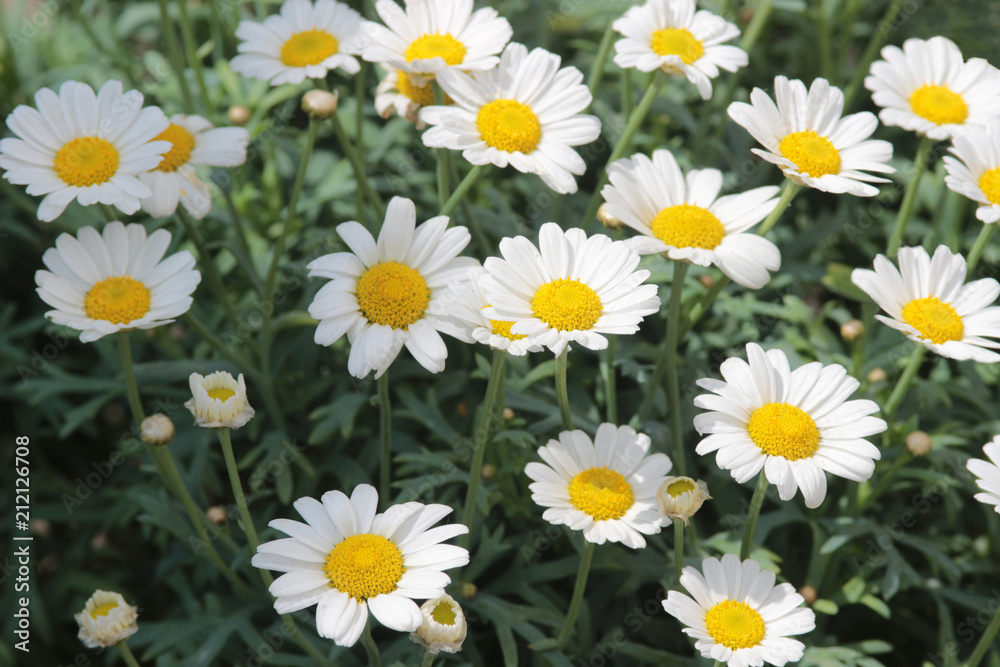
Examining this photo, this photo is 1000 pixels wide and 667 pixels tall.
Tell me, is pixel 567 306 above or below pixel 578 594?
above

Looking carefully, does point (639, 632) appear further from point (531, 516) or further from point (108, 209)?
point (108, 209)

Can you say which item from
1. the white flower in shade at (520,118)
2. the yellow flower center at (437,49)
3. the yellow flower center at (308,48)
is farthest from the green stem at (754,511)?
the yellow flower center at (308,48)

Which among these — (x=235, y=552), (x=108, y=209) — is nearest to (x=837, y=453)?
(x=235, y=552)

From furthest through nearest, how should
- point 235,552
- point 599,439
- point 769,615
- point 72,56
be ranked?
1. point 72,56
2. point 235,552
3. point 599,439
4. point 769,615

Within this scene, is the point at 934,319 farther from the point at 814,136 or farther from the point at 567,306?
the point at 567,306

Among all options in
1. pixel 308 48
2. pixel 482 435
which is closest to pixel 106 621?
pixel 482 435
